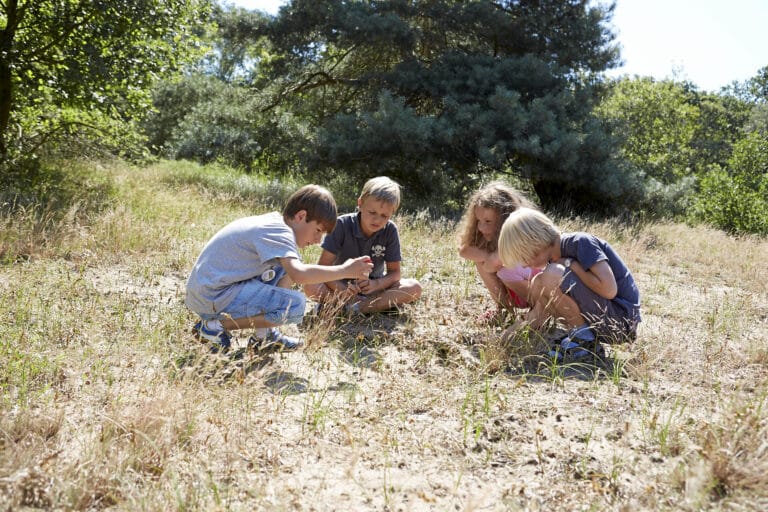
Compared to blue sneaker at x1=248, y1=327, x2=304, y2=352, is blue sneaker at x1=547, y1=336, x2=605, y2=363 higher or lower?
higher

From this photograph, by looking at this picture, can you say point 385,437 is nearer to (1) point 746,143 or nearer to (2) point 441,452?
(2) point 441,452

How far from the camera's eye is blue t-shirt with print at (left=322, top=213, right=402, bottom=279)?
178 inches

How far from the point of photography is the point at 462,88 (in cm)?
1067

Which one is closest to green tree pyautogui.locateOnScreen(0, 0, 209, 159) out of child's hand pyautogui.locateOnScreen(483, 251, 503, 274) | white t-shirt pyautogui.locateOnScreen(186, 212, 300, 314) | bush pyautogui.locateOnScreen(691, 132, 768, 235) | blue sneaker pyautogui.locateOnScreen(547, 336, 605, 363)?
white t-shirt pyautogui.locateOnScreen(186, 212, 300, 314)

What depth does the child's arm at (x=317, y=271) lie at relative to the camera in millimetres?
3279

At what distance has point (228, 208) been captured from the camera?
28.2 feet

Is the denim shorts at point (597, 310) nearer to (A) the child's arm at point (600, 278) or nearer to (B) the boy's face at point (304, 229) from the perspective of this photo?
(A) the child's arm at point (600, 278)

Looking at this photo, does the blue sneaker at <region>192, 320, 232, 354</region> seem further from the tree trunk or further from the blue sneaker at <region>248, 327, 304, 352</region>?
the tree trunk

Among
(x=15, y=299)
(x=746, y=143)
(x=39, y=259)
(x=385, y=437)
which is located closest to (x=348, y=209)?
(x=39, y=259)

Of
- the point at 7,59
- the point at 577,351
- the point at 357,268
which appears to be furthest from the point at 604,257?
the point at 7,59

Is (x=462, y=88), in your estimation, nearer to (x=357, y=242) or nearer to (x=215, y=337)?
(x=357, y=242)

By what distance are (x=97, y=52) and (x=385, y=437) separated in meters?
7.51

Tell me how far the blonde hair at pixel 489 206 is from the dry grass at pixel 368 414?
0.60 meters

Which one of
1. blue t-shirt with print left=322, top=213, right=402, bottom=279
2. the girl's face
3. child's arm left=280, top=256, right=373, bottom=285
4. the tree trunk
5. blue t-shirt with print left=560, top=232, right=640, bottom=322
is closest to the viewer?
child's arm left=280, top=256, right=373, bottom=285
